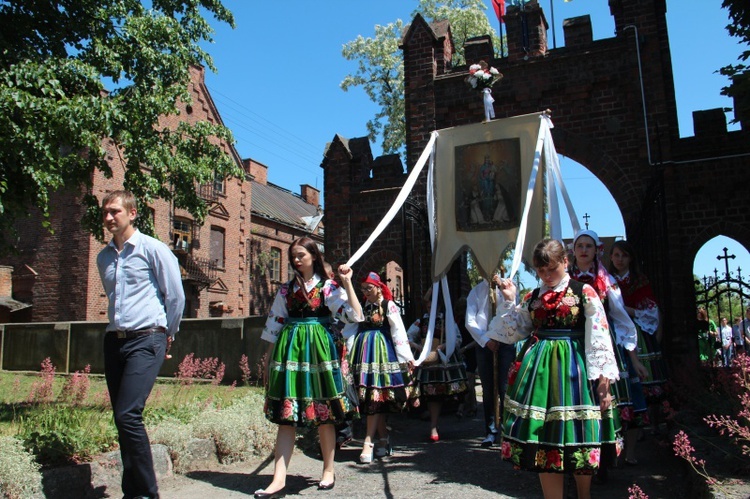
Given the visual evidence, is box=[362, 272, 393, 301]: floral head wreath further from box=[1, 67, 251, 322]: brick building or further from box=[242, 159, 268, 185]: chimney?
box=[242, 159, 268, 185]: chimney

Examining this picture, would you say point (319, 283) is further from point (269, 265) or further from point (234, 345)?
point (269, 265)

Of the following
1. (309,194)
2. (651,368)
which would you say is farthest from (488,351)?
(309,194)

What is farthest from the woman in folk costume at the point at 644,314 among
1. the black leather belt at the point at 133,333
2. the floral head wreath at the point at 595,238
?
the black leather belt at the point at 133,333

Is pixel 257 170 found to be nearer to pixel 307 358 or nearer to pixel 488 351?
pixel 488 351

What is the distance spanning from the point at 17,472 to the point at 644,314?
567 cm

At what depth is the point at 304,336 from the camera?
5438 millimetres

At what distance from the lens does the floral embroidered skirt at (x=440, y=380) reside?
26.8ft

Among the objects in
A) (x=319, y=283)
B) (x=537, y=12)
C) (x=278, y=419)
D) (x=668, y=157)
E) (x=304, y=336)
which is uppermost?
(x=537, y=12)

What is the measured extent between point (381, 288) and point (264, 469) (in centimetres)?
226

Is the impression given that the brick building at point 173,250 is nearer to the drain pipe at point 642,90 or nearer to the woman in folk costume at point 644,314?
the drain pipe at point 642,90

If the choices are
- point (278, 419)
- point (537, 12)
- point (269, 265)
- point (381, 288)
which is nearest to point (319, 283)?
point (278, 419)

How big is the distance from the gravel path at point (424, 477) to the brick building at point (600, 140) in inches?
140

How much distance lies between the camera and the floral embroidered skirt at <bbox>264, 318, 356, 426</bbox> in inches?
207

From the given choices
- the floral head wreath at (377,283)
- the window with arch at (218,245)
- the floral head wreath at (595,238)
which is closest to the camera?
the floral head wreath at (595,238)
